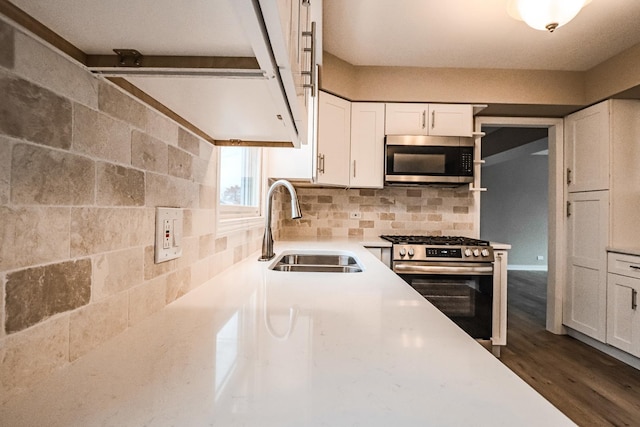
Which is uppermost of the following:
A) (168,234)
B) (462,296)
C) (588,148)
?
(588,148)

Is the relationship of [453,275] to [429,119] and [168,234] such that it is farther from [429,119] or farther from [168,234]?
[168,234]

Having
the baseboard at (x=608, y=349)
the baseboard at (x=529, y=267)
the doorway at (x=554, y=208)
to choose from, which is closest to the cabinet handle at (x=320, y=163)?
the doorway at (x=554, y=208)

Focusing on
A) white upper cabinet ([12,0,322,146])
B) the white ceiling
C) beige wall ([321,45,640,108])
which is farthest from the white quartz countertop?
beige wall ([321,45,640,108])

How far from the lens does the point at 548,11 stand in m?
1.59

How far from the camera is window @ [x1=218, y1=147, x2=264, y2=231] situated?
4.47 ft

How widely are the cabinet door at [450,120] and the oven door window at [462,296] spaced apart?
49.1 inches

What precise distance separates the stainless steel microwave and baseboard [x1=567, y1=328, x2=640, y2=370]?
173cm

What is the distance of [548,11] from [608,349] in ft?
8.61

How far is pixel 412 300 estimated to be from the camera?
847 millimetres

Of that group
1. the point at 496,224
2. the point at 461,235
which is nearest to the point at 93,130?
the point at 461,235

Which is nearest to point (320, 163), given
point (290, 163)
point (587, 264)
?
point (290, 163)

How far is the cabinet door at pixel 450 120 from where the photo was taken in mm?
2791

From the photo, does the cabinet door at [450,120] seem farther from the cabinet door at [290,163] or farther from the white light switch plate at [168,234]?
the white light switch plate at [168,234]

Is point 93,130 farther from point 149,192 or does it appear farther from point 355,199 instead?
point 355,199
